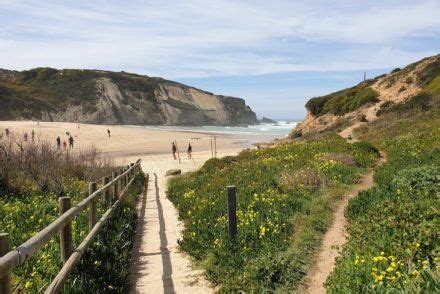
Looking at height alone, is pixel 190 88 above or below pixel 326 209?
above

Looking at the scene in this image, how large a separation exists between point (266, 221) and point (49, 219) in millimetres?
5159

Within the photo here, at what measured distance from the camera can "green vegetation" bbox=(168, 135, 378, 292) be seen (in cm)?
749

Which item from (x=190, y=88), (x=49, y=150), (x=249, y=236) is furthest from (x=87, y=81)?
(x=249, y=236)

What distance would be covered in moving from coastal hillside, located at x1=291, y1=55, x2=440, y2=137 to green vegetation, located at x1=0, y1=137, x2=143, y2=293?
25.2 m

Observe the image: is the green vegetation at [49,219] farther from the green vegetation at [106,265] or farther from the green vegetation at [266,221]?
the green vegetation at [266,221]

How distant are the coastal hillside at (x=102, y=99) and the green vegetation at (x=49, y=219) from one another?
380 feet

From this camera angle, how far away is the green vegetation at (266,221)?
24.6 ft

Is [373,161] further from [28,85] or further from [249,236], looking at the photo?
[28,85]

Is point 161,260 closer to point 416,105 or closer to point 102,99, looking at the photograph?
point 416,105

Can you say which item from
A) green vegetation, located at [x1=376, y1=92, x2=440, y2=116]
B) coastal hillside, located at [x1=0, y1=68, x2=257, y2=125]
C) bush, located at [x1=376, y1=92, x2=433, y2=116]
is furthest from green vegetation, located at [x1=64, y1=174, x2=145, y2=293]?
coastal hillside, located at [x1=0, y1=68, x2=257, y2=125]

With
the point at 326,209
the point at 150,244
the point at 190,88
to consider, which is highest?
the point at 190,88

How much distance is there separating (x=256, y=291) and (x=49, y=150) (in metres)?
12.8

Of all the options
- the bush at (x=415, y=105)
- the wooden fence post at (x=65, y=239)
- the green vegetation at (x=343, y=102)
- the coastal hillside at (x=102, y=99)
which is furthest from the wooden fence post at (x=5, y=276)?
the coastal hillside at (x=102, y=99)

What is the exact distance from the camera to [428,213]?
7.39 m
